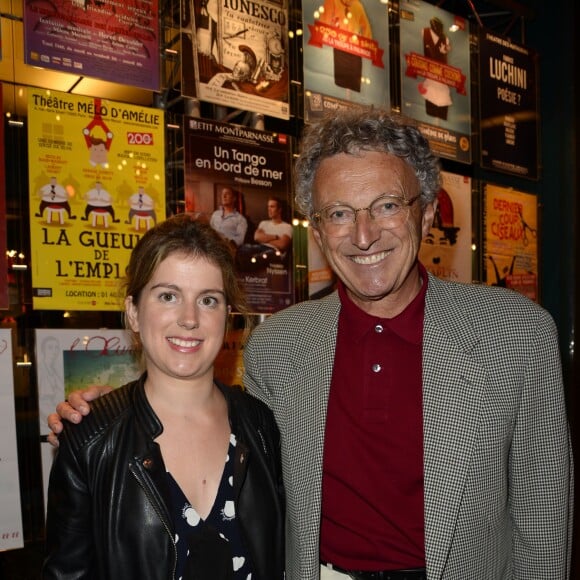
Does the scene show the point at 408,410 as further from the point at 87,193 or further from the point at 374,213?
the point at 87,193

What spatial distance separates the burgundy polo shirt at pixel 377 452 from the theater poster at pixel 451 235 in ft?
7.69

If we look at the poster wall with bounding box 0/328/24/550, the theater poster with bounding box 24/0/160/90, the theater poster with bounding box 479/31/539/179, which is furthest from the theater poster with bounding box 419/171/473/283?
the poster wall with bounding box 0/328/24/550

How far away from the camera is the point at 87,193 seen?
9.50ft

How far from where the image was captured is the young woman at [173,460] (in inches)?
68.7

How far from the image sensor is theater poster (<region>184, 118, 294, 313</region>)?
3283 mm

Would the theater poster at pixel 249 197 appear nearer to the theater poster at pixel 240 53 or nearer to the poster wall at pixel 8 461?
the theater poster at pixel 240 53

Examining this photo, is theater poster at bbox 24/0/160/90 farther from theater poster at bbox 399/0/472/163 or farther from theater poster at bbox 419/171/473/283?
theater poster at bbox 419/171/473/283

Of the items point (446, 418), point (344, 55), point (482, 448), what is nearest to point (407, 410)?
point (446, 418)

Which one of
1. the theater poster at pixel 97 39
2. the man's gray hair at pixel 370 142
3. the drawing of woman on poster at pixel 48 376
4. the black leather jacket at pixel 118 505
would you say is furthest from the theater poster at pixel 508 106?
the black leather jacket at pixel 118 505

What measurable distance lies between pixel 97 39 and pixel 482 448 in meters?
2.29

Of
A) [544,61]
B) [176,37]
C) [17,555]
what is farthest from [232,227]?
[544,61]

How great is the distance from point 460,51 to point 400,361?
328cm

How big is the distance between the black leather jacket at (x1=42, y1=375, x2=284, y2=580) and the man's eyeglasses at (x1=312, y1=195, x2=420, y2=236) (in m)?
0.73

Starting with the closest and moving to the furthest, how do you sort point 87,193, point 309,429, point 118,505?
1. point 118,505
2. point 309,429
3. point 87,193
